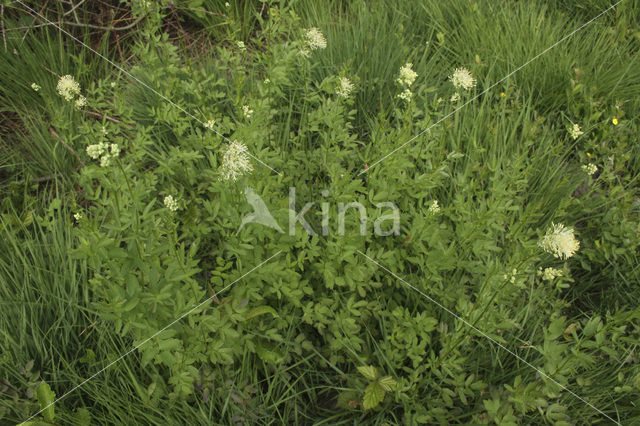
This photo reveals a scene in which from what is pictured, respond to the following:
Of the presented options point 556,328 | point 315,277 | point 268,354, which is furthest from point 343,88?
point 556,328

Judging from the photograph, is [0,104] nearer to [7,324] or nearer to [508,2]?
[7,324]

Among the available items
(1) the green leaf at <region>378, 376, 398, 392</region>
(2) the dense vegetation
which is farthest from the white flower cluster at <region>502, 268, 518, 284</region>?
(1) the green leaf at <region>378, 376, 398, 392</region>

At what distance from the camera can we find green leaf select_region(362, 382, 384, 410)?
1549 mm

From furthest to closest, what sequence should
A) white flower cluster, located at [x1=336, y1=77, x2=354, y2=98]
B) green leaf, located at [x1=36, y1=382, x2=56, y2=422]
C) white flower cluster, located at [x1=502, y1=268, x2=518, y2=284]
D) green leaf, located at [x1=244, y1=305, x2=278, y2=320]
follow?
white flower cluster, located at [x1=336, y1=77, x2=354, y2=98], green leaf, located at [x1=244, y1=305, x2=278, y2=320], white flower cluster, located at [x1=502, y1=268, x2=518, y2=284], green leaf, located at [x1=36, y1=382, x2=56, y2=422]

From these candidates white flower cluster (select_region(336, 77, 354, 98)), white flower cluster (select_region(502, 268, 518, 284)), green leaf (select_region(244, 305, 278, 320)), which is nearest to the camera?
white flower cluster (select_region(502, 268, 518, 284))

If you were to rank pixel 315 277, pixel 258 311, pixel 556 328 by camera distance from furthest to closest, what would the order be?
pixel 315 277 → pixel 258 311 → pixel 556 328

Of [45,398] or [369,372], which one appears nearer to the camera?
[45,398]

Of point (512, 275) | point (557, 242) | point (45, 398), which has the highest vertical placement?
point (557, 242)

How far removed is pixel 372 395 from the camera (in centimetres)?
157

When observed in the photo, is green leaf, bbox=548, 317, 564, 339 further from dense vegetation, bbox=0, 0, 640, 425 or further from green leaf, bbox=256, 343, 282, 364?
green leaf, bbox=256, 343, 282, 364

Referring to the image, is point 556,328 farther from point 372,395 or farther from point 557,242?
point 372,395

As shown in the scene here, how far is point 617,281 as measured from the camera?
209 cm

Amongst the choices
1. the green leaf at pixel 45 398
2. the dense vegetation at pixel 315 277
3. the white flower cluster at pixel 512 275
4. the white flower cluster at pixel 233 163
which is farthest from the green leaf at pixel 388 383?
the green leaf at pixel 45 398

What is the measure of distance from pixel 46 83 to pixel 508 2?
3279mm
